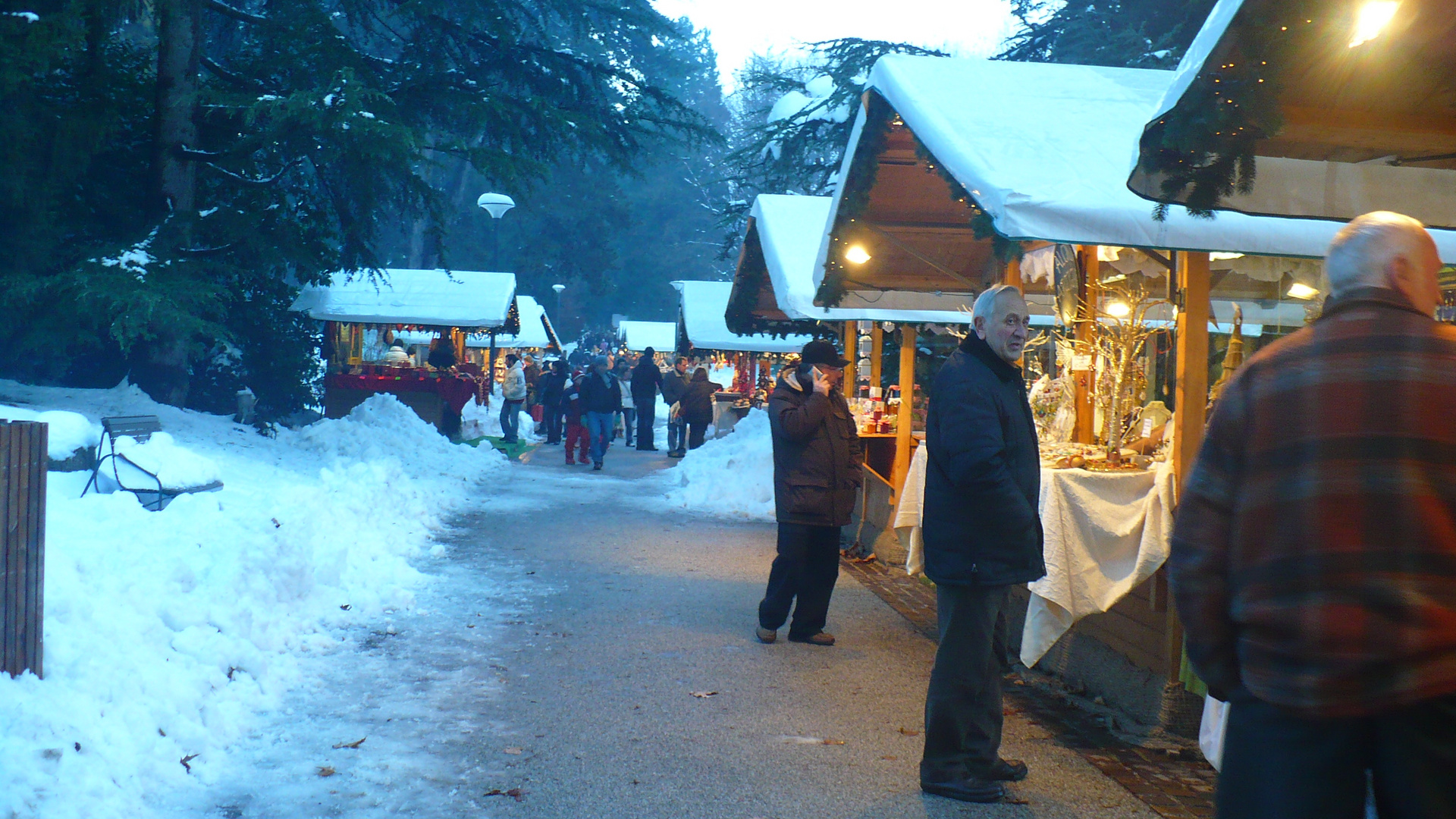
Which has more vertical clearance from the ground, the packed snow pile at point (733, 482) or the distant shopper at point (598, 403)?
the distant shopper at point (598, 403)

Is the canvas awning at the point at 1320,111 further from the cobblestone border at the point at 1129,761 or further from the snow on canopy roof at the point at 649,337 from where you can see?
the snow on canopy roof at the point at 649,337

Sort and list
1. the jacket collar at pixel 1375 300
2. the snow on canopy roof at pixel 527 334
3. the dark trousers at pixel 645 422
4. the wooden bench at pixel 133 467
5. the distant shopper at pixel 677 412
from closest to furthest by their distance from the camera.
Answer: the jacket collar at pixel 1375 300 < the wooden bench at pixel 133 467 < the distant shopper at pixel 677 412 < the dark trousers at pixel 645 422 < the snow on canopy roof at pixel 527 334

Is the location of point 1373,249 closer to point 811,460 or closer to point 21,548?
point 21,548

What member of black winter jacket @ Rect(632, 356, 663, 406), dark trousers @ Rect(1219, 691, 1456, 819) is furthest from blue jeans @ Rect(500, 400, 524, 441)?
dark trousers @ Rect(1219, 691, 1456, 819)

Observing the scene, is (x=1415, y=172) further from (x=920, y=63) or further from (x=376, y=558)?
(x=376, y=558)

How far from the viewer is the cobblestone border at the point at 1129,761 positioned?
4664 mm

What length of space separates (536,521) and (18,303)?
18.8ft

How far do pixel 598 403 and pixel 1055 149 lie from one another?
515 inches

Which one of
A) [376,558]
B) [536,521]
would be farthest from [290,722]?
[536,521]

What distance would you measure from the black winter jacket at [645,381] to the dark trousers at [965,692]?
62.5ft

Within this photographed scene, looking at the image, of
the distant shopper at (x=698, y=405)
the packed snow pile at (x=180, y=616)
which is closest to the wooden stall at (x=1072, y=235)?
the packed snow pile at (x=180, y=616)

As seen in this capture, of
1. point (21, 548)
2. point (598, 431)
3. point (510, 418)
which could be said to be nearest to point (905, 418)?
point (21, 548)

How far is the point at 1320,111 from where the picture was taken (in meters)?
5.14

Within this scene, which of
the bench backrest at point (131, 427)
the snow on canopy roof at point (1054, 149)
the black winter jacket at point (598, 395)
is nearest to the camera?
the snow on canopy roof at point (1054, 149)
